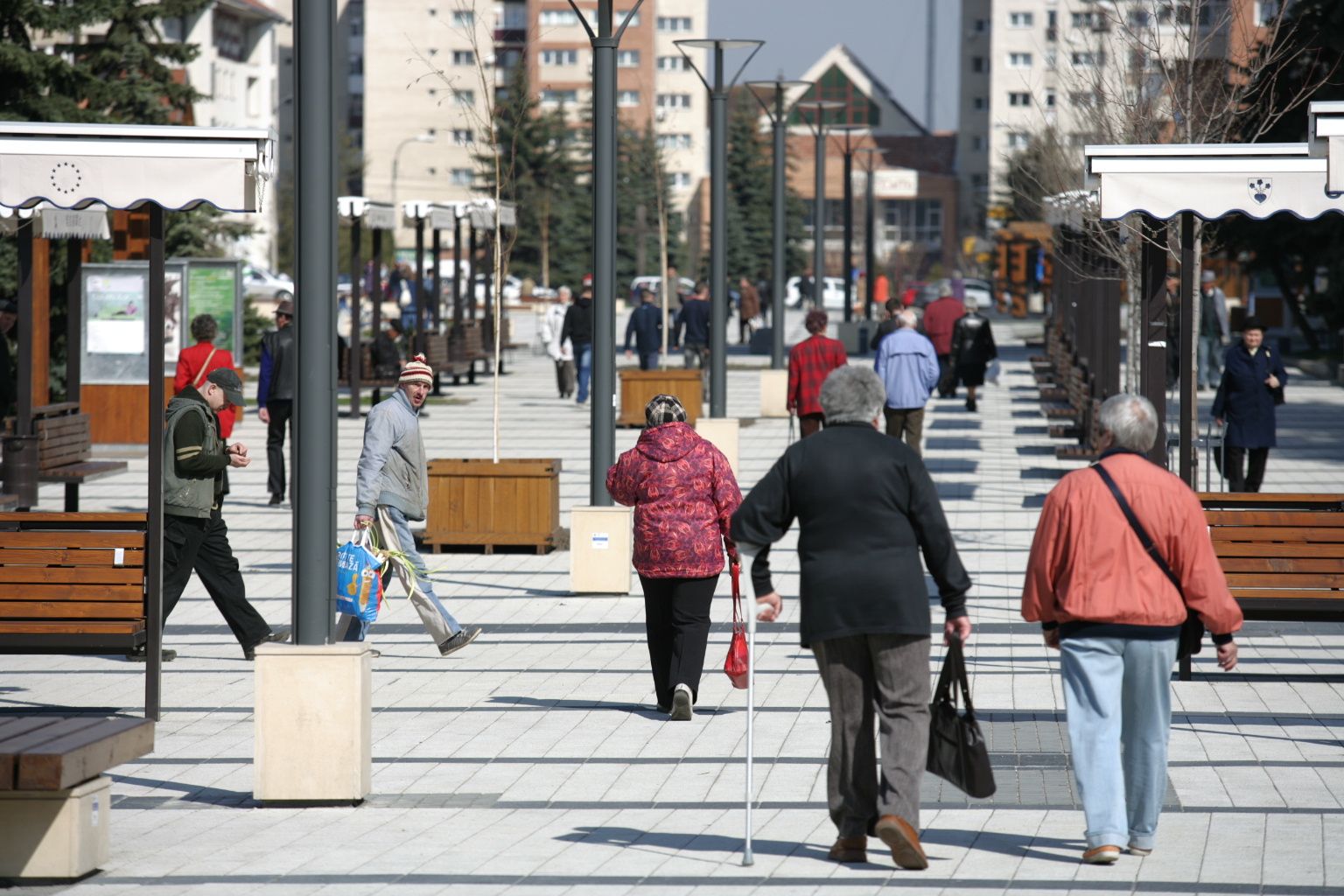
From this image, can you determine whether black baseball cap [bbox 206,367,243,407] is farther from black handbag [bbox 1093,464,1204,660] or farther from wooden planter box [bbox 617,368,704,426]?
wooden planter box [bbox 617,368,704,426]

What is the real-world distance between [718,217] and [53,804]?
1680cm

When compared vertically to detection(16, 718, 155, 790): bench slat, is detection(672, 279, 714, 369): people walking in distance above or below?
above

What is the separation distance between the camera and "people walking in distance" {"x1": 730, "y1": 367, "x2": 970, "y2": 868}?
6.63 meters

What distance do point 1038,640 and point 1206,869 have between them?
17.4 feet

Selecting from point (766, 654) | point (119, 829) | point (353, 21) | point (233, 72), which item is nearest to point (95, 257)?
point (766, 654)

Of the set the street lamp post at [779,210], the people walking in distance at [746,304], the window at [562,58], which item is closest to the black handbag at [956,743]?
the street lamp post at [779,210]

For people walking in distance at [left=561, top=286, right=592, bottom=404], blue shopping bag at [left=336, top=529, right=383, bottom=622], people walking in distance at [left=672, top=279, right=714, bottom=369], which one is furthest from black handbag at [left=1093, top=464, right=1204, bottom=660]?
people walking in distance at [left=672, top=279, right=714, bottom=369]

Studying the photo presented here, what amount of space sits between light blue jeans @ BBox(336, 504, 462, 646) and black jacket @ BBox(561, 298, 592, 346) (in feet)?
60.6

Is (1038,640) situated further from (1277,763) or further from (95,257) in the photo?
(95,257)

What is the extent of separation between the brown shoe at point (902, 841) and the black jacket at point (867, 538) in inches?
24.0

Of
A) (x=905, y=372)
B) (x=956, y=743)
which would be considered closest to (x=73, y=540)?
(x=956, y=743)

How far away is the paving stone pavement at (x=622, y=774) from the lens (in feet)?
22.1

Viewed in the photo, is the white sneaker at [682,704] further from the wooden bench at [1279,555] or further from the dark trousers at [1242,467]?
the dark trousers at [1242,467]

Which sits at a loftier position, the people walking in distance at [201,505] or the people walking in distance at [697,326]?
the people walking in distance at [697,326]
